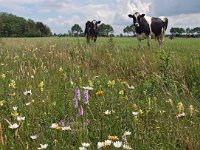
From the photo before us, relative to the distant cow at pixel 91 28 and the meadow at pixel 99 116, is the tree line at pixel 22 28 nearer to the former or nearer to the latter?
the distant cow at pixel 91 28

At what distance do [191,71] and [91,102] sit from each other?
2688 mm

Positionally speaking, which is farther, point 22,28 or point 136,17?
point 22,28

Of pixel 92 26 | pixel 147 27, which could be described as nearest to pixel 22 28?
pixel 92 26

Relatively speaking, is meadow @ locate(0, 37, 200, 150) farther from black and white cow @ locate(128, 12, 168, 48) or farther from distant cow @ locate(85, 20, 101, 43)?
distant cow @ locate(85, 20, 101, 43)

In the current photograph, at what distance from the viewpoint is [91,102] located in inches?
161

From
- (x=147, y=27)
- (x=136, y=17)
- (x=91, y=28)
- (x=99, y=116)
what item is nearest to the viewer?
(x=99, y=116)

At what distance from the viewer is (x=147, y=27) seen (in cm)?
1977

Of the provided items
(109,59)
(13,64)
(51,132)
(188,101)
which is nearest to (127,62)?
(109,59)

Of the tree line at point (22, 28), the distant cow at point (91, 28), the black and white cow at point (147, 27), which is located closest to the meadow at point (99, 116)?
the black and white cow at point (147, 27)

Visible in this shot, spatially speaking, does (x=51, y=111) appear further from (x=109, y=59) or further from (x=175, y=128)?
(x=109, y=59)

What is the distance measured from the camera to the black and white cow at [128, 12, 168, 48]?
19.5 meters

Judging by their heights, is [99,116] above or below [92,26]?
below

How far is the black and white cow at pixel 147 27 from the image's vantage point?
64.0ft

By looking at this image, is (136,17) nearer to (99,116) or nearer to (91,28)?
(91,28)
